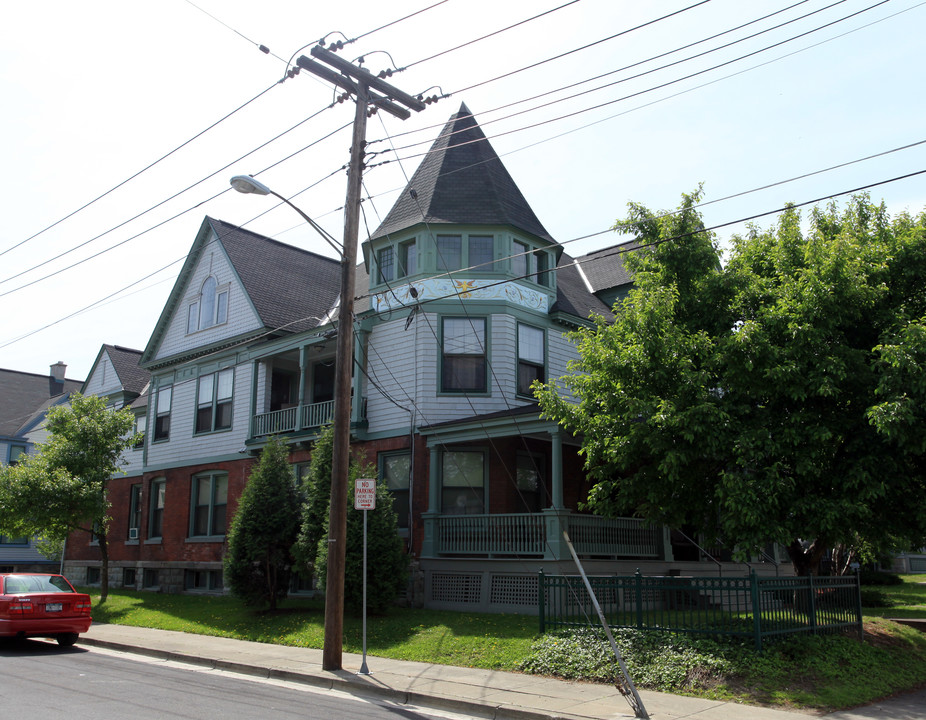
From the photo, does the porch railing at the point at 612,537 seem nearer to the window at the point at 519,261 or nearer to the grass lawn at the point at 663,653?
the grass lawn at the point at 663,653

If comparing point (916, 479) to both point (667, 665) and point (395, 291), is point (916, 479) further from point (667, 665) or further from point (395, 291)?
point (395, 291)

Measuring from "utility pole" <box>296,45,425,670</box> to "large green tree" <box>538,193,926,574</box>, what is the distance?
161 inches

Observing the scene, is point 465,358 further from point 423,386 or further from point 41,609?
point 41,609

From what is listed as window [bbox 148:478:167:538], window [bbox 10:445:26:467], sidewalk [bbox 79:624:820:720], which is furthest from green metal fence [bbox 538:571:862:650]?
window [bbox 10:445:26:467]

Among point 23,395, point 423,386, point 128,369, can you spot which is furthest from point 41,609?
point 23,395

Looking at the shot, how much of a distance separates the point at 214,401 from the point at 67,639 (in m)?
11.7

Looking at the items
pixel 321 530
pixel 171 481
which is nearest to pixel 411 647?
pixel 321 530

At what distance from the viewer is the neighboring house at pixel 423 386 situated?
59.4 ft

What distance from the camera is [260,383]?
24406 mm

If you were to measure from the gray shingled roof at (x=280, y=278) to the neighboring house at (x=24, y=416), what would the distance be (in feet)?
45.3

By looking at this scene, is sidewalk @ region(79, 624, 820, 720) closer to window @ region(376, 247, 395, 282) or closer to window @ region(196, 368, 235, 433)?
window @ region(376, 247, 395, 282)

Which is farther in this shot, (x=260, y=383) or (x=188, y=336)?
(x=188, y=336)

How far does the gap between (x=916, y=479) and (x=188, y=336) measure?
22.9 metres

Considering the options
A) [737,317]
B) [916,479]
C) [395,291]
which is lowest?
[916,479]
